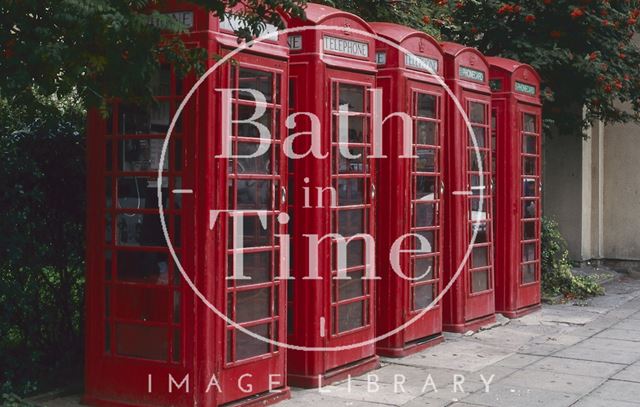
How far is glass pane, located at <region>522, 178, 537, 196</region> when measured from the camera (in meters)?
11.6

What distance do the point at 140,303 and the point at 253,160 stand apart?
132cm

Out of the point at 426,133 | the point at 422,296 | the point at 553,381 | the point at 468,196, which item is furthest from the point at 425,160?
the point at 553,381

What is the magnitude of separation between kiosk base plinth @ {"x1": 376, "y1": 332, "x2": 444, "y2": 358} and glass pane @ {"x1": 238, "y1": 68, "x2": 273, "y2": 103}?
311 cm

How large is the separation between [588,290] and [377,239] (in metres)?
5.84

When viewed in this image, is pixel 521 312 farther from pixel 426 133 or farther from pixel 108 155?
pixel 108 155

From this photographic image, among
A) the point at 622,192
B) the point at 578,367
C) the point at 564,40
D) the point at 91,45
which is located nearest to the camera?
the point at 91,45

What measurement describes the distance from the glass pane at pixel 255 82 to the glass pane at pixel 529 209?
18.4 ft

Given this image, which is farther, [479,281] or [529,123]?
[529,123]

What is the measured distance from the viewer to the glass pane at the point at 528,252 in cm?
1165

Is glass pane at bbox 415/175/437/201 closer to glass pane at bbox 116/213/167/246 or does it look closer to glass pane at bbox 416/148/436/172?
glass pane at bbox 416/148/436/172

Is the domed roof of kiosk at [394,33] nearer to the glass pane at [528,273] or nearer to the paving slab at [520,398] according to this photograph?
the paving slab at [520,398]

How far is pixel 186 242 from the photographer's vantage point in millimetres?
6344

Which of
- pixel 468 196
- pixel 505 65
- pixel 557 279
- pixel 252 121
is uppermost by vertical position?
pixel 505 65

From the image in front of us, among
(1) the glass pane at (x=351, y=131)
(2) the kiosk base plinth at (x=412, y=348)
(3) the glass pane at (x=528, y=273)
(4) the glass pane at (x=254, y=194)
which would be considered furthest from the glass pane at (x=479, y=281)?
(4) the glass pane at (x=254, y=194)
